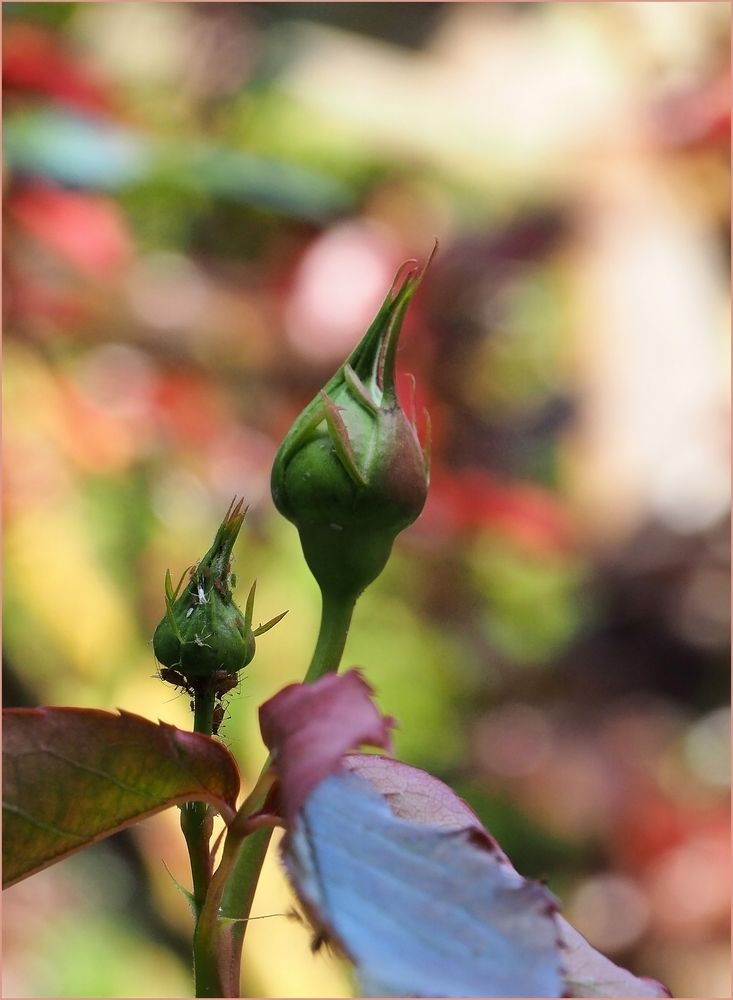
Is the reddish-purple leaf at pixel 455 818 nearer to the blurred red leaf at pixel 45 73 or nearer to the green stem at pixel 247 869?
the green stem at pixel 247 869

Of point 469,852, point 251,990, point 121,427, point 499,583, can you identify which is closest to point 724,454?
point 499,583

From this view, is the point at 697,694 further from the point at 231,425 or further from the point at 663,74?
the point at 663,74

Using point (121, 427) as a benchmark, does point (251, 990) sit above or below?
below

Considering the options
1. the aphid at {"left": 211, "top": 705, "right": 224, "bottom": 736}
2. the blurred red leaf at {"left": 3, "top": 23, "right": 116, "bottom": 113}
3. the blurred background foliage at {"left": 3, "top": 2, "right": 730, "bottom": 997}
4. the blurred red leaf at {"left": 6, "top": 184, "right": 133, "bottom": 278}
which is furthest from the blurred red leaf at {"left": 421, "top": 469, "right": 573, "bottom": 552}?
the aphid at {"left": 211, "top": 705, "right": 224, "bottom": 736}

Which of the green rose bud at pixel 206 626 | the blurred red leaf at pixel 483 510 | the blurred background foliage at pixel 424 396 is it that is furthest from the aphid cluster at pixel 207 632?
the blurred red leaf at pixel 483 510

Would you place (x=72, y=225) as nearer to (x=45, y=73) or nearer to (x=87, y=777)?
(x=45, y=73)
